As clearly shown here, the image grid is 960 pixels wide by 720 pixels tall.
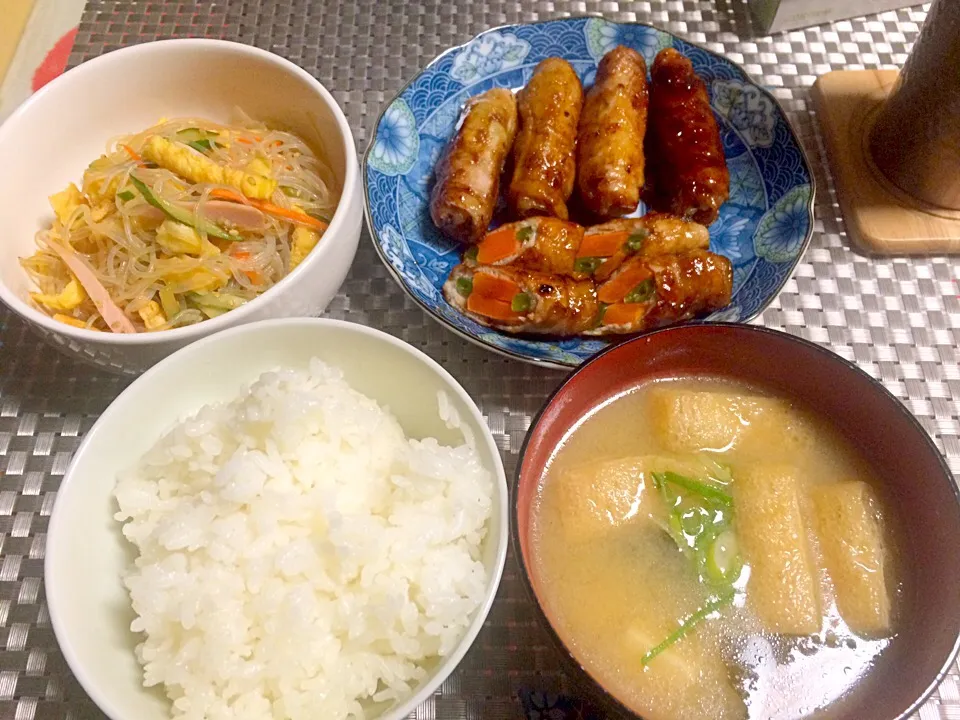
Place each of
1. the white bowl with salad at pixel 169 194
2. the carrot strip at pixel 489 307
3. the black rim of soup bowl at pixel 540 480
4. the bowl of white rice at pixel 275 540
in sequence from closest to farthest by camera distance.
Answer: the black rim of soup bowl at pixel 540 480, the bowl of white rice at pixel 275 540, the white bowl with salad at pixel 169 194, the carrot strip at pixel 489 307

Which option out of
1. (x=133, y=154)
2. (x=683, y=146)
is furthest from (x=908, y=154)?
(x=133, y=154)

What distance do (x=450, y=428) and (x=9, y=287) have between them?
1129mm

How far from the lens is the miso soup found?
49.4 inches

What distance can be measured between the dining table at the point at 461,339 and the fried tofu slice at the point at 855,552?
0.31 metres

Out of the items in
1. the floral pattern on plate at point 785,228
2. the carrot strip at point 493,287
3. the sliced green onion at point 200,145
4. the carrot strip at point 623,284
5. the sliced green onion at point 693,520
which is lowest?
the sliced green onion at point 693,520

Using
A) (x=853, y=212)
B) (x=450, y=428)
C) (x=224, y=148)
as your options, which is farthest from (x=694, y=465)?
(x=224, y=148)

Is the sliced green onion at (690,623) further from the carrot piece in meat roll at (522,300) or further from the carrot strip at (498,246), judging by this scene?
the carrot strip at (498,246)

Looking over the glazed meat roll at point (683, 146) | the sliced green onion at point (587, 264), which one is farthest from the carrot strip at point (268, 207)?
the glazed meat roll at point (683, 146)

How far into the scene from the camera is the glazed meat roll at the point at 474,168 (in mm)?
1939

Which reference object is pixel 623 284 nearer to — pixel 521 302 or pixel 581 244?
pixel 581 244

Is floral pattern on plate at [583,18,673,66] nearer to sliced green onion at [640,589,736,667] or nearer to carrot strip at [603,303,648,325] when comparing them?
carrot strip at [603,303,648,325]

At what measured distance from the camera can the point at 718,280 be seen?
187cm

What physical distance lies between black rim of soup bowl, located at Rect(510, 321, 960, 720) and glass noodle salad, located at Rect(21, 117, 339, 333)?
0.87 m

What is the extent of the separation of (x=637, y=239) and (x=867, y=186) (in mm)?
869
